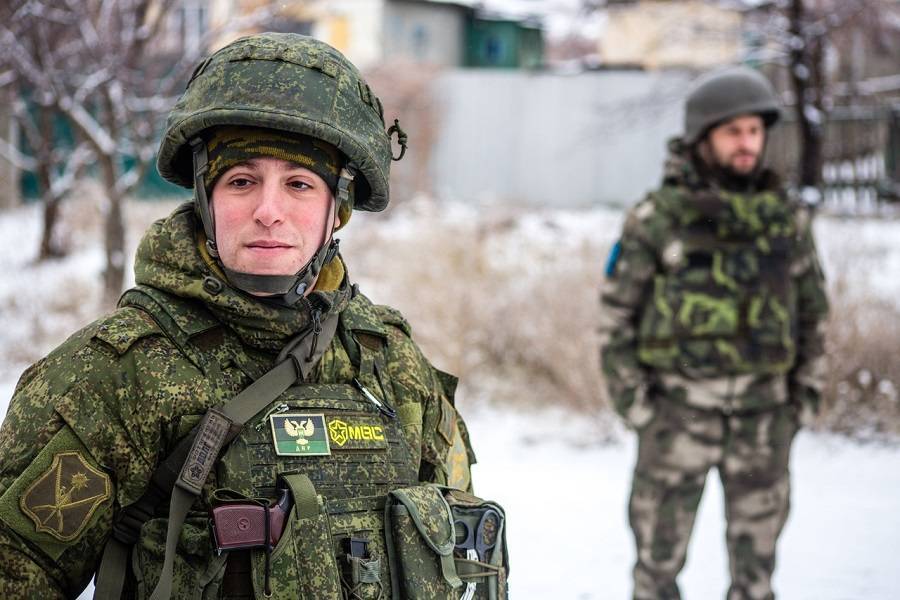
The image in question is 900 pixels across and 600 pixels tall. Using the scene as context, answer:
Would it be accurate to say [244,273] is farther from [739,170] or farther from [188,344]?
[739,170]

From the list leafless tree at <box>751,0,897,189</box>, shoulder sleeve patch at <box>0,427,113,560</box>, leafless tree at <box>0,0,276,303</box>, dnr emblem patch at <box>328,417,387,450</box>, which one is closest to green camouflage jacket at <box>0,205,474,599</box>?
shoulder sleeve patch at <box>0,427,113,560</box>

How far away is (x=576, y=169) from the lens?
63.6 ft

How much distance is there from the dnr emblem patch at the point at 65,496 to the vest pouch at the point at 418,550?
0.51m

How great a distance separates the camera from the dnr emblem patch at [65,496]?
5.45 ft

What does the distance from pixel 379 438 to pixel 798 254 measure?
8.06 ft

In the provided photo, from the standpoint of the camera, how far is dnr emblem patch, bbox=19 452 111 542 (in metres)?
1.66

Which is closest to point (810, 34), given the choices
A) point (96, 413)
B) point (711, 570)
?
point (711, 570)

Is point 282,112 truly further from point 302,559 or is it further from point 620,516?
point 620,516

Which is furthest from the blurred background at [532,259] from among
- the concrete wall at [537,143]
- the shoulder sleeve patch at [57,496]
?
the shoulder sleeve patch at [57,496]

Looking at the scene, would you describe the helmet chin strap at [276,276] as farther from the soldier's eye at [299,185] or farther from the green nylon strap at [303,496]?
the green nylon strap at [303,496]

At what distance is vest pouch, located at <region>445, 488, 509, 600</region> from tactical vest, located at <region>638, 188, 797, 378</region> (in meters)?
1.97

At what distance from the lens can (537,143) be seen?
1941cm

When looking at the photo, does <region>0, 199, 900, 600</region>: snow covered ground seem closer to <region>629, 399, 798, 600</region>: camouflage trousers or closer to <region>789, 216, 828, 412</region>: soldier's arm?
<region>629, 399, 798, 600</region>: camouflage trousers

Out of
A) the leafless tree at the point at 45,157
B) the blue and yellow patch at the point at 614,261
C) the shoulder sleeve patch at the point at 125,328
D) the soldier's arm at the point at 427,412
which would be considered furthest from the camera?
the leafless tree at the point at 45,157
